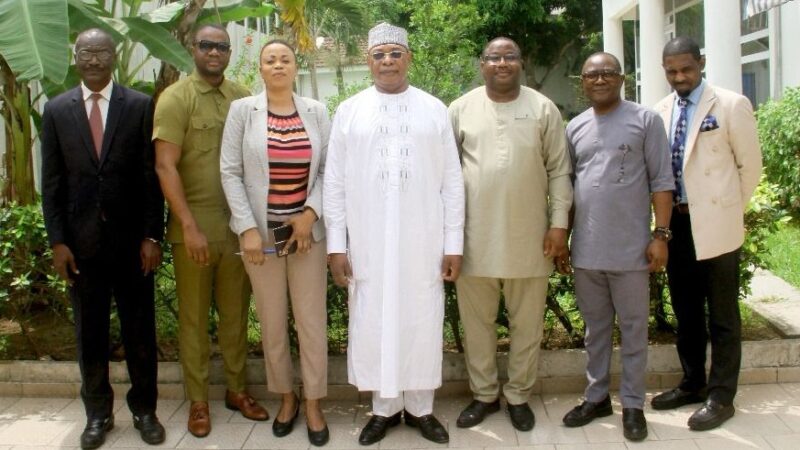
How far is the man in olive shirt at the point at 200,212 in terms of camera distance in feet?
13.8

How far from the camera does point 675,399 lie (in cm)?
462

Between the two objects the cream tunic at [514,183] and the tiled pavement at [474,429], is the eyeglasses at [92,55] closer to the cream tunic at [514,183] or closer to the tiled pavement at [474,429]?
the cream tunic at [514,183]

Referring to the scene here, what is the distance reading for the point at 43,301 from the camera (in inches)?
208

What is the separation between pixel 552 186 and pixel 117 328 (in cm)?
297

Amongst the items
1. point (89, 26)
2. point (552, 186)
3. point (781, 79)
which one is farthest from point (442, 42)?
point (552, 186)

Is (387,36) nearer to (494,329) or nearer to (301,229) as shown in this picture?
(301,229)

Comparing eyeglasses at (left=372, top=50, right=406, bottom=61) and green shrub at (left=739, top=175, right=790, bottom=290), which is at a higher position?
eyeglasses at (left=372, top=50, right=406, bottom=61)

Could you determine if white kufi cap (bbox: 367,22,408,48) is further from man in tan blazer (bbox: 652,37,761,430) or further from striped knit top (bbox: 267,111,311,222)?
man in tan blazer (bbox: 652,37,761,430)

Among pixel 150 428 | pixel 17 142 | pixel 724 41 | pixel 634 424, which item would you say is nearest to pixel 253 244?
pixel 150 428

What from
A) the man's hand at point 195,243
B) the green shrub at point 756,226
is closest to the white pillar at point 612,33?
the green shrub at point 756,226

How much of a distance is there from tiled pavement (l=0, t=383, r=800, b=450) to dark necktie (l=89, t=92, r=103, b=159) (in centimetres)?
158

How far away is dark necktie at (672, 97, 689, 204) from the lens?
435cm

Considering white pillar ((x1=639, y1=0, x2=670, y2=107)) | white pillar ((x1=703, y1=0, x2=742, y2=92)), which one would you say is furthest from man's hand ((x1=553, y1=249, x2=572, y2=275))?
white pillar ((x1=639, y1=0, x2=670, y2=107))

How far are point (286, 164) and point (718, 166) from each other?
222 cm
